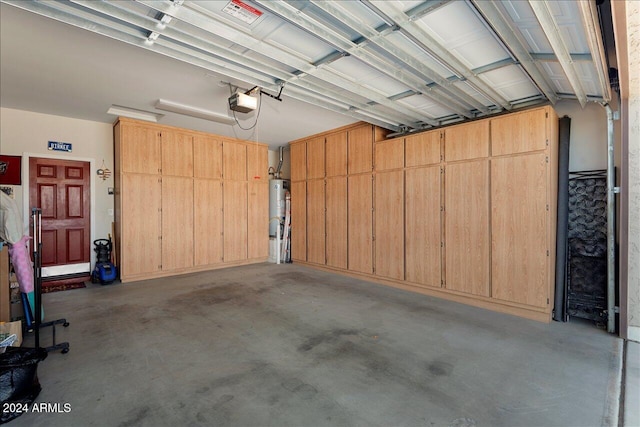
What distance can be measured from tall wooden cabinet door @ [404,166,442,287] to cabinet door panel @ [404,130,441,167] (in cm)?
13

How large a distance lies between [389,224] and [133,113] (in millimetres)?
5127

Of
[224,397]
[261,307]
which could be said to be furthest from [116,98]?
[224,397]

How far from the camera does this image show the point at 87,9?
2.17 metres

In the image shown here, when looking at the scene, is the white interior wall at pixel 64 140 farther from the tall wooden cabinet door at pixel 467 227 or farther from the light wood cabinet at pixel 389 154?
the tall wooden cabinet door at pixel 467 227

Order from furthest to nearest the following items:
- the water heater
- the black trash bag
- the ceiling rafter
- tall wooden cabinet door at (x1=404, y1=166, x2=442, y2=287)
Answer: the water heater
tall wooden cabinet door at (x1=404, y1=166, x2=442, y2=287)
the ceiling rafter
the black trash bag

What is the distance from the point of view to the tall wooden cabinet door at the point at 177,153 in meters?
5.98

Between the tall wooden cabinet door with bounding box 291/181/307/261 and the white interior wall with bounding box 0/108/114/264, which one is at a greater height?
the white interior wall with bounding box 0/108/114/264

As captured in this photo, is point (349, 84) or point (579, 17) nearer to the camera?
point (579, 17)

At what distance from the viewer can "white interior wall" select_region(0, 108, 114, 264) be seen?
5.03 m

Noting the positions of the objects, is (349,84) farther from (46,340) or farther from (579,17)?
(46,340)

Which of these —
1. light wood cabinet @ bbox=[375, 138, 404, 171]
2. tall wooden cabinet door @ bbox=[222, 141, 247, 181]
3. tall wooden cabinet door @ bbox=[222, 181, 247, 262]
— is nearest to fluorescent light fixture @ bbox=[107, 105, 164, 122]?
tall wooden cabinet door @ bbox=[222, 141, 247, 181]

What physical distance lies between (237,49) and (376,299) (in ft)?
12.3

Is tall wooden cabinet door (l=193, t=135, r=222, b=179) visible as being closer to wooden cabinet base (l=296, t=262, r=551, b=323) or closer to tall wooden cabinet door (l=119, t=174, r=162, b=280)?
tall wooden cabinet door (l=119, t=174, r=162, b=280)

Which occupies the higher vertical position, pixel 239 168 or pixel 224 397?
pixel 239 168
